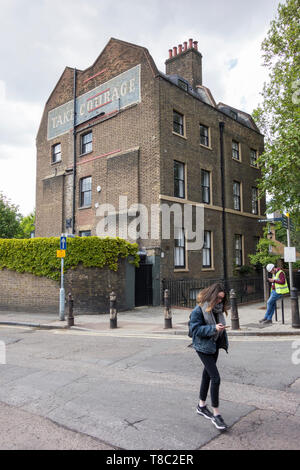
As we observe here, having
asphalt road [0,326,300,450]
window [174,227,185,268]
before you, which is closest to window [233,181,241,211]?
window [174,227,185,268]

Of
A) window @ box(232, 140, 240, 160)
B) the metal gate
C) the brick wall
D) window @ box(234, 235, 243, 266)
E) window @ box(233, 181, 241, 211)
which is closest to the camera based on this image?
the brick wall

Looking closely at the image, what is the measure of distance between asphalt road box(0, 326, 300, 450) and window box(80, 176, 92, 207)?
1325cm

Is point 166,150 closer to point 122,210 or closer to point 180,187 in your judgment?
point 180,187

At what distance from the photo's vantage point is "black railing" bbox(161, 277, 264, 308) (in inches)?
641

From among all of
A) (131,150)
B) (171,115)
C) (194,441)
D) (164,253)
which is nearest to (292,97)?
(171,115)

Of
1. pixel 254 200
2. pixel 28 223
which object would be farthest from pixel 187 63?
pixel 28 223

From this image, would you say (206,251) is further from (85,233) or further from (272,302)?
(272,302)

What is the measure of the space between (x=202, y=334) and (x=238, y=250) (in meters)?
18.4

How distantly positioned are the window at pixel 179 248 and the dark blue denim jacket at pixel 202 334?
43.1 ft

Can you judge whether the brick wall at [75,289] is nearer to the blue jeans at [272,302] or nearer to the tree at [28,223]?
the blue jeans at [272,302]

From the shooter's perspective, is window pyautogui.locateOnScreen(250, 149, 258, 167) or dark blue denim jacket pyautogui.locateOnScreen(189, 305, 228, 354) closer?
dark blue denim jacket pyautogui.locateOnScreen(189, 305, 228, 354)

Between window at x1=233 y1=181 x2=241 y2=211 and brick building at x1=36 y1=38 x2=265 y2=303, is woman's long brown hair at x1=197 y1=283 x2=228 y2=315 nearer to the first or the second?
brick building at x1=36 y1=38 x2=265 y2=303

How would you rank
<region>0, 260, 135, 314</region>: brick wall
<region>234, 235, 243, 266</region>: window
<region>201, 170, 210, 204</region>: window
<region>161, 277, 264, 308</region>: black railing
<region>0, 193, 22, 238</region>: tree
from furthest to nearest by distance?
<region>0, 193, 22, 238</region>: tree < <region>234, 235, 243, 266</region>: window < <region>201, 170, 210, 204</region>: window < <region>161, 277, 264, 308</region>: black railing < <region>0, 260, 135, 314</region>: brick wall

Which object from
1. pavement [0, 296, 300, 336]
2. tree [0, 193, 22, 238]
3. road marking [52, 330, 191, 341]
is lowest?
road marking [52, 330, 191, 341]
